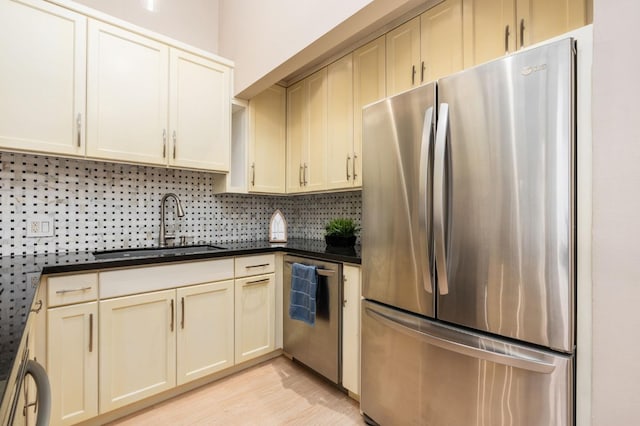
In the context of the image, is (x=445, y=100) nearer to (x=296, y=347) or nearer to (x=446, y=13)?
(x=446, y=13)

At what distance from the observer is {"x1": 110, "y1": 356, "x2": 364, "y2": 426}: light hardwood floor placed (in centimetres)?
173

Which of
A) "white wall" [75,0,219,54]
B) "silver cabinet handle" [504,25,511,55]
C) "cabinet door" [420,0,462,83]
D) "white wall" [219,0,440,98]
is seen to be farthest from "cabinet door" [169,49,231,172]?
"silver cabinet handle" [504,25,511,55]

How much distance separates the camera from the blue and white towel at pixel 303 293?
2033 mm

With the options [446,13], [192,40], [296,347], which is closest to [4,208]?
[192,40]

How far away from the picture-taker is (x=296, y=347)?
7.47 feet

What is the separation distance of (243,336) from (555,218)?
200 cm

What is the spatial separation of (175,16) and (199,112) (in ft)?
2.85

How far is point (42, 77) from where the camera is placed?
1.65 meters

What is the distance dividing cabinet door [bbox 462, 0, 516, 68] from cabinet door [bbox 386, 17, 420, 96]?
28cm

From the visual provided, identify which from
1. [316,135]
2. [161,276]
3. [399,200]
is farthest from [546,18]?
[161,276]

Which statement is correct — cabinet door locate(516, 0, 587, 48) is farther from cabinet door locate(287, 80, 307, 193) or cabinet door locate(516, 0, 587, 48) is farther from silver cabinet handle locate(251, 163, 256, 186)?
silver cabinet handle locate(251, 163, 256, 186)

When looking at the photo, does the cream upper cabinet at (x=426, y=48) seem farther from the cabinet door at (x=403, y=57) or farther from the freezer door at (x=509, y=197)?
the freezer door at (x=509, y=197)

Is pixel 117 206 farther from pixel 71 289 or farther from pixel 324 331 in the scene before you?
pixel 324 331

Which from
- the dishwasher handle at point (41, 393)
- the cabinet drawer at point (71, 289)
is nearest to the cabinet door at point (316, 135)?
the cabinet drawer at point (71, 289)
